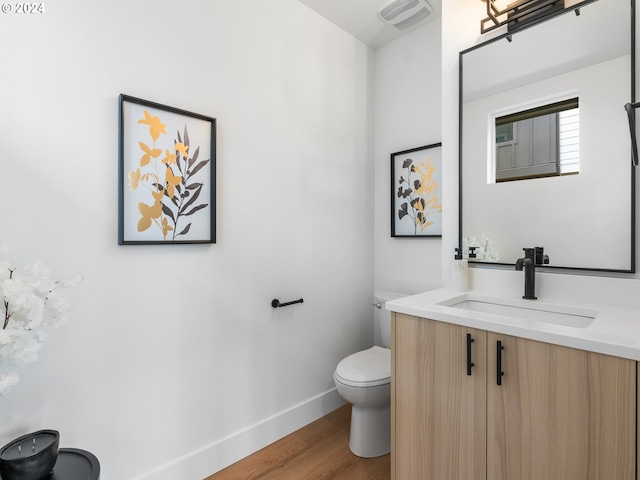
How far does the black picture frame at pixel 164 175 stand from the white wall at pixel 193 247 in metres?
0.06

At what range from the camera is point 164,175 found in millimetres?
1553

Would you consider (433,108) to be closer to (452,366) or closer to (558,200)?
(558,200)

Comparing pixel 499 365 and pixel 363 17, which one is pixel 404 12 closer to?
pixel 363 17

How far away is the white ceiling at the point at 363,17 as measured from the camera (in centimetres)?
210

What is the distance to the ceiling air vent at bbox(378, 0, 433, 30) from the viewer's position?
2.06m

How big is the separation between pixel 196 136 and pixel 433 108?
4.98 feet

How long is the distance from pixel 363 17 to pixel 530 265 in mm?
1838

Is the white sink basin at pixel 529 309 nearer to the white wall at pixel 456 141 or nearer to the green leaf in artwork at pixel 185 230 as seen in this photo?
the white wall at pixel 456 141

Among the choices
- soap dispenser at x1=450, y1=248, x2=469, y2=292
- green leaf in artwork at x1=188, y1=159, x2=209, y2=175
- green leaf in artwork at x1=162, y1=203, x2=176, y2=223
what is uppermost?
green leaf in artwork at x1=188, y1=159, x2=209, y2=175

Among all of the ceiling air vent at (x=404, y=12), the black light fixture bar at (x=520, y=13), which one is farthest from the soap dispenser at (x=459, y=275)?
the ceiling air vent at (x=404, y=12)

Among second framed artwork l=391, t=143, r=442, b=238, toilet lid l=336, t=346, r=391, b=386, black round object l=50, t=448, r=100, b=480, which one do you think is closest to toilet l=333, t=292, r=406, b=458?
toilet lid l=336, t=346, r=391, b=386

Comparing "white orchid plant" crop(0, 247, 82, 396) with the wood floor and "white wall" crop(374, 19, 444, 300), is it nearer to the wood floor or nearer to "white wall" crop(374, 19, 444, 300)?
the wood floor

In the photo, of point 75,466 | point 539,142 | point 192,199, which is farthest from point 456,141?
point 75,466

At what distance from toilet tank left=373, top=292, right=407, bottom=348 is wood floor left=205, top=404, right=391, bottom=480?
0.63 meters
